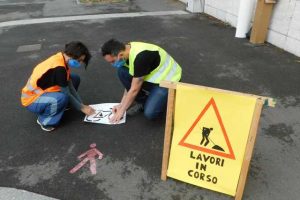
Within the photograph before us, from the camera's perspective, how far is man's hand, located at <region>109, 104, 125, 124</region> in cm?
358

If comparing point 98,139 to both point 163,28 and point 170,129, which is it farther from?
point 163,28

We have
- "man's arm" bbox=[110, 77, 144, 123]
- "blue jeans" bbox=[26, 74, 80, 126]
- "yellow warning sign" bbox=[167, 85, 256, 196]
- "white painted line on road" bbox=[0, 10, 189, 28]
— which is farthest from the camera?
"white painted line on road" bbox=[0, 10, 189, 28]

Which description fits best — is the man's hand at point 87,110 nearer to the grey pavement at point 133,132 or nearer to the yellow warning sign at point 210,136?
the grey pavement at point 133,132

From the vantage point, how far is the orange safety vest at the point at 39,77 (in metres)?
3.31

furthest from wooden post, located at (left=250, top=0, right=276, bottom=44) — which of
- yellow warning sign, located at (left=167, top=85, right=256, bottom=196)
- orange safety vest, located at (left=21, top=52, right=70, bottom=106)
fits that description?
yellow warning sign, located at (left=167, top=85, right=256, bottom=196)

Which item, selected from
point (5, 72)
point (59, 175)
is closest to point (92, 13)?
point (5, 72)

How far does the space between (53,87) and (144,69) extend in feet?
3.73

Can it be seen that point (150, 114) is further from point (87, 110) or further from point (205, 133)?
point (205, 133)

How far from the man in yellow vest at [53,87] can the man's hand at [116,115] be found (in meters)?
0.31

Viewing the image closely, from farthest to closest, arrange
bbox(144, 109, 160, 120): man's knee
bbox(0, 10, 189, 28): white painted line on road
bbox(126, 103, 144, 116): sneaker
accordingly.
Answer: bbox(0, 10, 189, 28): white painted line on road, bbox(126, 103, 144, 116): sneaker, bbox(144, 109, 160, 120): man's knee

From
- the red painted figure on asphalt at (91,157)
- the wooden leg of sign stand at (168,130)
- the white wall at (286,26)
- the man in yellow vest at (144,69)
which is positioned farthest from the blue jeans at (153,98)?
the white wall at (286,26)

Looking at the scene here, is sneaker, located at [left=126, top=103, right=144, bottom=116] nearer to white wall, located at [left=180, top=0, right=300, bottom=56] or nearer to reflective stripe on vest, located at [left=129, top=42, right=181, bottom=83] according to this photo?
reflective stripe on vest, located at [left=129, top=42, right=181, bottom=83]

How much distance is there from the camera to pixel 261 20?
19.1 feet

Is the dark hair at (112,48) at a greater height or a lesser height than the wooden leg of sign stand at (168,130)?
greater
